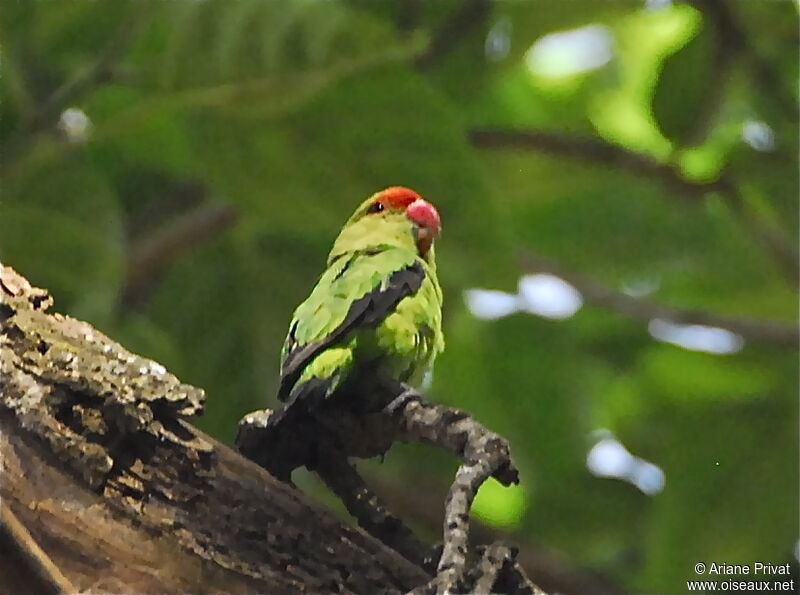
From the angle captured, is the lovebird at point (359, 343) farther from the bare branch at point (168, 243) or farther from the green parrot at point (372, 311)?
the bare branch at point (168, 243)

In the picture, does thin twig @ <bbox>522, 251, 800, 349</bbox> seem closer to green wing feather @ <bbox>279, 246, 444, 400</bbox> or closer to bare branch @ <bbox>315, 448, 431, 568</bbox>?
green wing feather @ <bbox>279, 246, 444, 400</bbox>

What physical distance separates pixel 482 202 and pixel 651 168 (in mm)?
621

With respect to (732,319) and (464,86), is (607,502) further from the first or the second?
(464,86)

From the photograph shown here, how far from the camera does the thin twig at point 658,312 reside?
1.86 meters

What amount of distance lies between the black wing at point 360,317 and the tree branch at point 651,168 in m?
0.81

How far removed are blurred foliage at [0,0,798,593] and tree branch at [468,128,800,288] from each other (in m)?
0.01

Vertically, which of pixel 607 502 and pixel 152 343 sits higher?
pixel 607 502

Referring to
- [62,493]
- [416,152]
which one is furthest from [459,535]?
[416,152]

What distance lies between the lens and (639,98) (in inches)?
82.6

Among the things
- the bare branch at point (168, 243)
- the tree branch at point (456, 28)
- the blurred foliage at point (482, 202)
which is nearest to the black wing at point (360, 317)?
the blurred foliage at point (482, 202)

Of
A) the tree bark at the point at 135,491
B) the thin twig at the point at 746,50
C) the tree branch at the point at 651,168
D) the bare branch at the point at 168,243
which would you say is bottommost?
the tree bark at the point at 135,491

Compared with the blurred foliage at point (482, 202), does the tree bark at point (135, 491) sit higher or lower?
lower

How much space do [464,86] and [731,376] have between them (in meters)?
0.76

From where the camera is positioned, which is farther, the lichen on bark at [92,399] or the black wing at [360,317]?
the black wing at [360,317]
